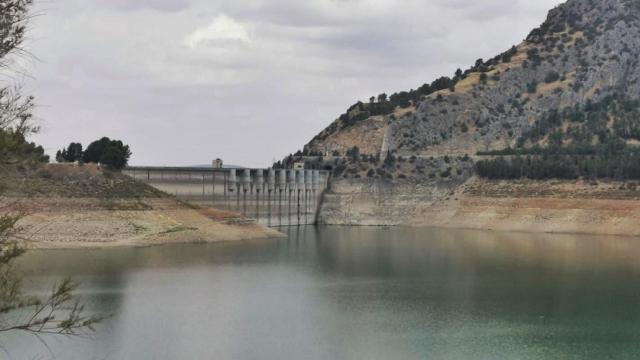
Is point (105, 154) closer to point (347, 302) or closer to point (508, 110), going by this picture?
point (347, 302)

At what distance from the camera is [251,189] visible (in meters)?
141

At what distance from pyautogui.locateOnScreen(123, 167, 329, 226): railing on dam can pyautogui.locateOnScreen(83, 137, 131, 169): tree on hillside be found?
8.52ft

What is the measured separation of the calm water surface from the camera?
47719 mm

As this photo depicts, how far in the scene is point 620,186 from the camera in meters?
141

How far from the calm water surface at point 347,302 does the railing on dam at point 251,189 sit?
23778 mm

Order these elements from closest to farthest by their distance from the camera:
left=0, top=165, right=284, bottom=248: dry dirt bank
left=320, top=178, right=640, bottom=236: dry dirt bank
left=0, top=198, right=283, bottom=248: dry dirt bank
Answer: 1. left=0, top=198, right=283, bottom=248: dry dirt bank
2. left=0, top=165, right=284, bottom=248: dry dirt bank
3. left=320, top=178, right=640, bottom=236: dry dirt bank

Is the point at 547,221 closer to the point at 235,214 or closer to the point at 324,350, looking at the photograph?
the point at 235,214

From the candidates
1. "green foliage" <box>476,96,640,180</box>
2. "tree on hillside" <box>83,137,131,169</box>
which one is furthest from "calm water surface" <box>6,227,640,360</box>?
"green foliage" <box>476,96,640,180</box>

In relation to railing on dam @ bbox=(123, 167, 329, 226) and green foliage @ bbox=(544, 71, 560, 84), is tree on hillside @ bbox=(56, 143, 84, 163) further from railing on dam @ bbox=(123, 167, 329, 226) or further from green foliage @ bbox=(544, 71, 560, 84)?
green foliage @ bbox=(544, 71, 560, 84)

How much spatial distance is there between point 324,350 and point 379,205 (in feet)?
381

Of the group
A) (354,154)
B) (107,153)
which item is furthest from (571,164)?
(107,153)

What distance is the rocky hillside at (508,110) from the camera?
595ft

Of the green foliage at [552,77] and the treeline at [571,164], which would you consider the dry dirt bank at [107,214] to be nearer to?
the treeline at [571,164]

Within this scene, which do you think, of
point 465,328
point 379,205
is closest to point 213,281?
point 465,328
